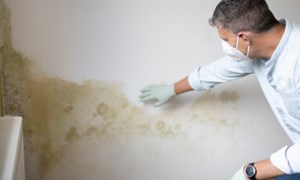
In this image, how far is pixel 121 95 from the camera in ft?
5.24

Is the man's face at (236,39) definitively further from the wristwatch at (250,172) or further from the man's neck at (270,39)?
the wristwatch at (250,172)

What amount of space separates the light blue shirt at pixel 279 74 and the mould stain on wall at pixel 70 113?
0.24 meters

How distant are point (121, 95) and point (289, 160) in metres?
0.78

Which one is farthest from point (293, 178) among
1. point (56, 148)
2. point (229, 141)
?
point (56, 148)

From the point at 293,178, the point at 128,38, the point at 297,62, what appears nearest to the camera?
the point at 297,62

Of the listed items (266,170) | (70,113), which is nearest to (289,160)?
(266,170)

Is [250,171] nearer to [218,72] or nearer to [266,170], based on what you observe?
[266,170]

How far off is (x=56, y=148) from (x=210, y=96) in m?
0.78

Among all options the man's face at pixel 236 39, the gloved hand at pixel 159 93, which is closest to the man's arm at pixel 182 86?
the gloved hand at pixel 159 93

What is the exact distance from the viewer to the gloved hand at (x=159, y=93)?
1.57 m

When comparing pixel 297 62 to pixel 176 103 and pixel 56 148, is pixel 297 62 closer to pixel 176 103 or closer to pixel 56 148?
pixel 176 103

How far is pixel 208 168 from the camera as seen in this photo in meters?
1.80

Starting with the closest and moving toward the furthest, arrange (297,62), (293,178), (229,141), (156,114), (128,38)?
(297,62)
(293,178)
(128,38)
(156,114)
(229,141)

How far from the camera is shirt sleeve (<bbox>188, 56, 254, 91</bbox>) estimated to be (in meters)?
1.43
